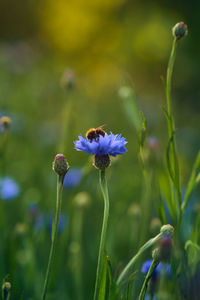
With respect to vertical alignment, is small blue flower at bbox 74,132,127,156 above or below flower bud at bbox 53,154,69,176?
above

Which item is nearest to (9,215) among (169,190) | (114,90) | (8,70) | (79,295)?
(79,295)

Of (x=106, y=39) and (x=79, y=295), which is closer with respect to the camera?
(x=79, y=295)

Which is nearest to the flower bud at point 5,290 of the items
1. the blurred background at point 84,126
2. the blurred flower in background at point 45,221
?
the blurred background at point 84,126

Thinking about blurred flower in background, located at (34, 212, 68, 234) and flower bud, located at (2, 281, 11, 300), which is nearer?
flower bud, located at (2, 281, 11, 300)

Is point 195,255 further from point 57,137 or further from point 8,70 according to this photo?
point 8,70

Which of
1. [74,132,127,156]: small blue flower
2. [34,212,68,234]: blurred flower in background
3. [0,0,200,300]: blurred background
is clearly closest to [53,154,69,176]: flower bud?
[74,132,127,156]: small blue flower

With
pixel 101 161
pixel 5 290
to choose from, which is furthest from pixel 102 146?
pixel 5 290

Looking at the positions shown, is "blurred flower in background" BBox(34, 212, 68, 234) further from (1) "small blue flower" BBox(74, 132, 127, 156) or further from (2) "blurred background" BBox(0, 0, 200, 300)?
(1) "small blue flower" BBox(74, 132, 127, 156)

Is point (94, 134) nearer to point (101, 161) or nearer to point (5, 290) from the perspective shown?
point (101, 161)

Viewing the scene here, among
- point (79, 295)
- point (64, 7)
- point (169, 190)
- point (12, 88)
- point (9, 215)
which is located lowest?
point (79, 295)
